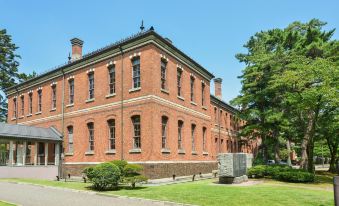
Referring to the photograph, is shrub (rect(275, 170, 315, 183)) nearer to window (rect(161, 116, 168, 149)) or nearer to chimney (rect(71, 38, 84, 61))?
window (rect(161, 116, 168, 149))

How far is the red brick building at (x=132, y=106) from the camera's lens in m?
20.8

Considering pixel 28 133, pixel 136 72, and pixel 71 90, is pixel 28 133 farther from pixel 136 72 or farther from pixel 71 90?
pixel 136 72

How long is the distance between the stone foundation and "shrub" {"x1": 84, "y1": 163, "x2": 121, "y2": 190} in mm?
3274

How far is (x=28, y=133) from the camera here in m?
26.1

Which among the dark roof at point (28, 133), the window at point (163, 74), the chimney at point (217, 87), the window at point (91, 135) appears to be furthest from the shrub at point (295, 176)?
the chimney at point (217, 87)

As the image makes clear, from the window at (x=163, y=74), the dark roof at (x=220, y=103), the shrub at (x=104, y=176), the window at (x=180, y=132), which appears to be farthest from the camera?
the dark roof at (x=220, y=103)

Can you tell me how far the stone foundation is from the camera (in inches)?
776

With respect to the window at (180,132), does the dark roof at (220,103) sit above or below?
above

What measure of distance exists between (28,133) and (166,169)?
1298cm

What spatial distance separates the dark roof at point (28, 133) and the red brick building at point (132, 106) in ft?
3.12

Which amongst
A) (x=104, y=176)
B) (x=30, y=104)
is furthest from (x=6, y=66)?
(x=104, y=176)

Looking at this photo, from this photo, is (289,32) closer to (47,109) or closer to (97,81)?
(97,81)

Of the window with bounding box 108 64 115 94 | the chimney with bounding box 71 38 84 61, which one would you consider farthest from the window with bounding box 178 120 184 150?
the chimney with bounding box 71 38 84 61

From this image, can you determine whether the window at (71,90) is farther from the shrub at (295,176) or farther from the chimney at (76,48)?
the shrub at (295,176)
